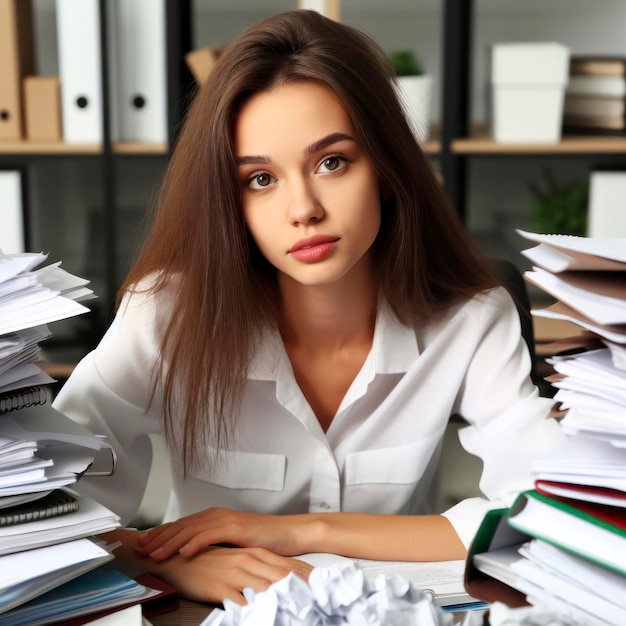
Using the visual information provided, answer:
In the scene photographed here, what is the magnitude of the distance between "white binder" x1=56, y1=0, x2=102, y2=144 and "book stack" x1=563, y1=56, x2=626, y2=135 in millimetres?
1305

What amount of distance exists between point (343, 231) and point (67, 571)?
496 millimetres

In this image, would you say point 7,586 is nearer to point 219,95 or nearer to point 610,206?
point 219,95

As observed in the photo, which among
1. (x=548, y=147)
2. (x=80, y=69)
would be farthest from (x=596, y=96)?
(x=80, y=69)

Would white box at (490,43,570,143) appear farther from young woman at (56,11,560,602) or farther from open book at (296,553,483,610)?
open book at (296,553,483,610)

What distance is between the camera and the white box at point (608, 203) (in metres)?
2.47

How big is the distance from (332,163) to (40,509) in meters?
0.53

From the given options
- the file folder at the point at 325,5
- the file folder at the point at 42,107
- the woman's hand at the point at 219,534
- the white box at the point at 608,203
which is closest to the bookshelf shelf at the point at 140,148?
the file folder at the point at 42,107

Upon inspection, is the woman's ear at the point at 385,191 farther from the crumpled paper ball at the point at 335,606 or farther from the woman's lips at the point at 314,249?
the crumpled paper ball at the point at 335,606

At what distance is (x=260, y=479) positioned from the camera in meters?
1.26

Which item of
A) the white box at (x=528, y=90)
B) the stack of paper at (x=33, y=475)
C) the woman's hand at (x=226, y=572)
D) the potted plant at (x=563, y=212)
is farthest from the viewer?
the potted plant at (x=563, y=212)

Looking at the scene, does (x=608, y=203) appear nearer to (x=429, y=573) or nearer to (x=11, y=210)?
(x=11, y=210)

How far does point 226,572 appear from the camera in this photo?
2.83 feet

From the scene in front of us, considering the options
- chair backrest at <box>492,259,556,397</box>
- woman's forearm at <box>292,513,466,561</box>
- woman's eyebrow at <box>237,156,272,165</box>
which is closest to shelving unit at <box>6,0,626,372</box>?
chair backrest at <box>492,259,556,397</box>

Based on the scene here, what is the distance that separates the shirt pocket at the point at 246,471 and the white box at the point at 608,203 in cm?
153
